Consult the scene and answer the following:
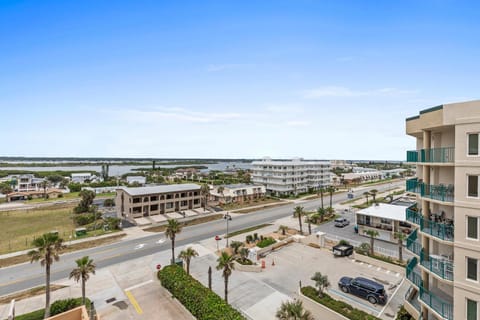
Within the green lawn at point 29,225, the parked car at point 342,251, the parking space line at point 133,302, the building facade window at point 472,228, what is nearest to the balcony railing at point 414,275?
the building facade window at point 472,228

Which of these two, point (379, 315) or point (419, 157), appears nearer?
point (419, 157)

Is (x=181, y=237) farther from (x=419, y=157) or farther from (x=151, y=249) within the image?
(x=419, y=157)

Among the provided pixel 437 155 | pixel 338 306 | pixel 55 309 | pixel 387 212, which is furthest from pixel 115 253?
pixel 387 212

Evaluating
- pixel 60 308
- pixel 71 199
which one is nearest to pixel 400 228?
pixel 60 308

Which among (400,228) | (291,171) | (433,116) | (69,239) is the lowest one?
(69,239)

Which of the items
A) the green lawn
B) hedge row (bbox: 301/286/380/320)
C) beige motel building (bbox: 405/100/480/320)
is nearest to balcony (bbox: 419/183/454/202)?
beige motel building (bbox: 405/100/480/320)
